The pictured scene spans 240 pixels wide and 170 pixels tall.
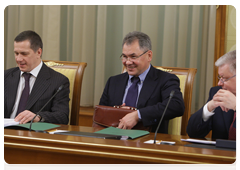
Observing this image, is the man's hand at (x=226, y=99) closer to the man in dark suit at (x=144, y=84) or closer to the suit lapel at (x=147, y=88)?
the man in dark suit at (x=144, y=84)

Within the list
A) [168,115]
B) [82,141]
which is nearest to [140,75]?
[168,115]

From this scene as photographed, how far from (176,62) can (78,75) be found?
5.82 ft

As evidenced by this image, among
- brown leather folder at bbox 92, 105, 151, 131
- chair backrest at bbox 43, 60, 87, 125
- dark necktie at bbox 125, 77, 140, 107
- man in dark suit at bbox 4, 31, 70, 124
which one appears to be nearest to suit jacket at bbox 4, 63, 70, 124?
man in dark suit at bbox 4, 31, 70, 124

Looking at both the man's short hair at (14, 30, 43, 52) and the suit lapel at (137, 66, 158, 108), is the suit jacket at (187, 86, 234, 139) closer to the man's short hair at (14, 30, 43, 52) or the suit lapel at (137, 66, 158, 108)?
the suit lapel at (137, 66, 158, 108)

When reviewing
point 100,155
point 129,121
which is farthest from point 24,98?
point 100,155

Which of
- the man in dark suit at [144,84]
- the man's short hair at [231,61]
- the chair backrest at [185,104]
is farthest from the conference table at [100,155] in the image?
the chair backrest at [185,104]

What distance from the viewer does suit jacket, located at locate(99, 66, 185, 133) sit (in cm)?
192

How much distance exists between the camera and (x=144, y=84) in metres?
2.18

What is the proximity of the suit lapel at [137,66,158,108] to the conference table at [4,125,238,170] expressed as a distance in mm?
856

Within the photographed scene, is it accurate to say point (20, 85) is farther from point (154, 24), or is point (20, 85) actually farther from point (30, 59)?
point (154, 24)

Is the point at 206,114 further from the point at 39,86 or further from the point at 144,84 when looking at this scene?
the point at 39,86

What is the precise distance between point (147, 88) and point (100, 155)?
1053 millimetres

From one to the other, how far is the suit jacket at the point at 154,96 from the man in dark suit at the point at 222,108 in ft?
0.78

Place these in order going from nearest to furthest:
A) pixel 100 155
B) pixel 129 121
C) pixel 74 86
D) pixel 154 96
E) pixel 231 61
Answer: pixel 100 155
pixel 231 61
pixel 129 121
pixel 154 96
pixel 74 86
